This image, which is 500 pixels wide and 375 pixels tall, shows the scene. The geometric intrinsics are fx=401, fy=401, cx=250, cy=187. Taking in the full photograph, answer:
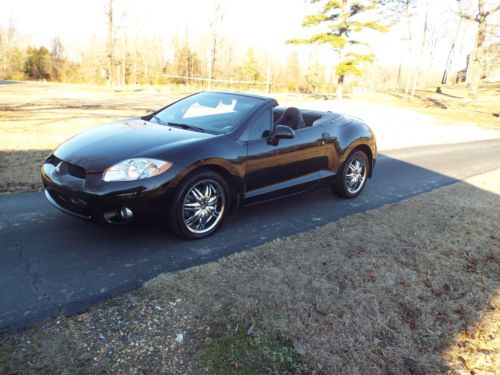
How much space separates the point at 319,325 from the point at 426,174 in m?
7.03

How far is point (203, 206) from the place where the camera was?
435 centimetres

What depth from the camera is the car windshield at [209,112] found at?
4.92m

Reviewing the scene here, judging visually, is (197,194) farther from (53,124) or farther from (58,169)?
(53,124)

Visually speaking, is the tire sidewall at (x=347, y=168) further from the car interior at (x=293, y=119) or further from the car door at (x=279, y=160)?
the car interior at (x=293, y=119)

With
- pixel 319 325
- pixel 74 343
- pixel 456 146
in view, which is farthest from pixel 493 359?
pixel 456 146

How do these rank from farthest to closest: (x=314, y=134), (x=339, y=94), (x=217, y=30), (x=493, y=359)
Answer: (x=217, y=30) < (x=339, y=94) < (x=314, y=134) < (x=493, y=359)

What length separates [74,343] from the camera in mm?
2631

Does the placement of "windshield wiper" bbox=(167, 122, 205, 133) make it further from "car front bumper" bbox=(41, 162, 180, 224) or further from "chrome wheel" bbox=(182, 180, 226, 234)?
"car front bumper" bbox=(41, 162, 180, 224)

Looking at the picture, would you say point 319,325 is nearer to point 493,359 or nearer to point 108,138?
point 493,359

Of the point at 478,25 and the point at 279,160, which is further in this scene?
the point at 478,25

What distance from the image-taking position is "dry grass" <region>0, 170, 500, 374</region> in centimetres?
262

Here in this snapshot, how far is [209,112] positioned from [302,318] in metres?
3.12

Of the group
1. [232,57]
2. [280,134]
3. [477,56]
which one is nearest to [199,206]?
[280,134]

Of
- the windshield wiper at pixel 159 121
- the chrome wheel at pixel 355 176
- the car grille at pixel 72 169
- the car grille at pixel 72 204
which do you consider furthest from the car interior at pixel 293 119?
the car grille at pixel 72 204
